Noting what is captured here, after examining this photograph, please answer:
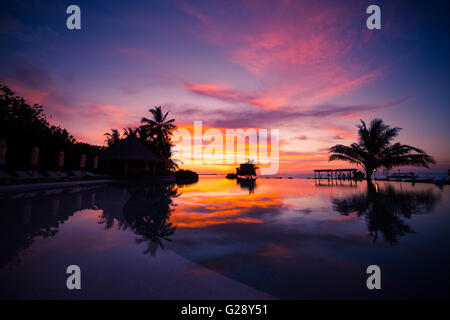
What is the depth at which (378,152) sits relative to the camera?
2498cm

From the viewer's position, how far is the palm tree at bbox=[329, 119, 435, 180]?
23062 millimetres

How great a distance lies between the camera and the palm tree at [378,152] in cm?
2306

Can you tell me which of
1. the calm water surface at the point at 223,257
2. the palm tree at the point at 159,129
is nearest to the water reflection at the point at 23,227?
the calm water surface at the point at 223,257

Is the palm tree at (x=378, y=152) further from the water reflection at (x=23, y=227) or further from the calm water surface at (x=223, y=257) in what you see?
the water reflection at (x=23, y=227)

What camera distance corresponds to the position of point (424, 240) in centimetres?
376

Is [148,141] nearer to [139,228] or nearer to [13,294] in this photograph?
[139,228]

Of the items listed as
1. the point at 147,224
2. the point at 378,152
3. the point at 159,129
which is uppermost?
the point at 159,129

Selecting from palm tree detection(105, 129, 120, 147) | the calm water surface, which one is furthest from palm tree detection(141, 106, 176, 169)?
the calm water surface

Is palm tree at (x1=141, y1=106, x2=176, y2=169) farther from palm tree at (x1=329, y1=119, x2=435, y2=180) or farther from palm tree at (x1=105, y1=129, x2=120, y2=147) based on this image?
palm tree at (x1=329, y1=119, x2=435, y2=180)

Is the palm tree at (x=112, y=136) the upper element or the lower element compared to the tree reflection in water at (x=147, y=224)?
upper

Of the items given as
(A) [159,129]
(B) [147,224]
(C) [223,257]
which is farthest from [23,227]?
(A) [159,129]

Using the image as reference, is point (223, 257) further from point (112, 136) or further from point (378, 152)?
point (112, 136)
